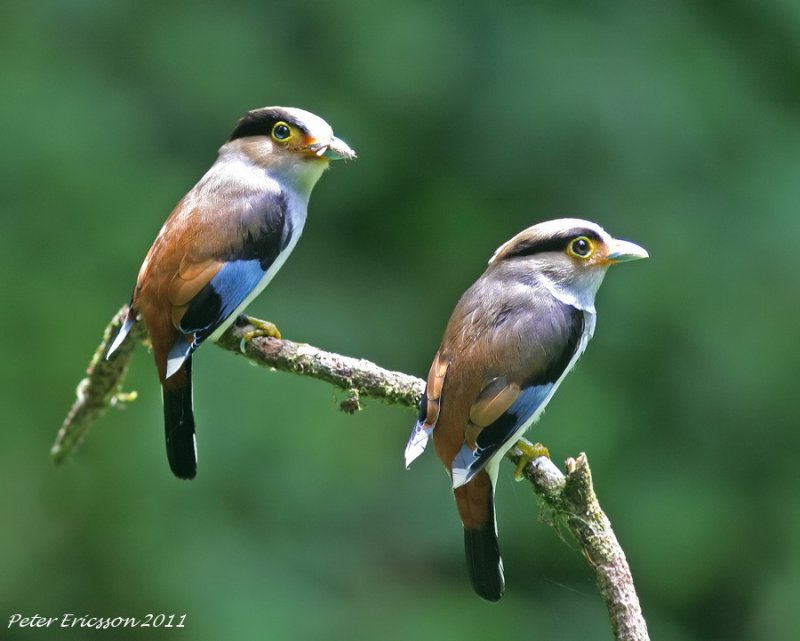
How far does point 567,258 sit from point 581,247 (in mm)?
58

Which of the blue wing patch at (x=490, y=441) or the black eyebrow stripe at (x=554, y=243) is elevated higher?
the black eyebrow stripe at (x=554, y=243)

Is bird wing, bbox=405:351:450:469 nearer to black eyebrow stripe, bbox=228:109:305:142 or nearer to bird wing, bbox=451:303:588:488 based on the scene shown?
bird wing, bbox=451:303:588:488

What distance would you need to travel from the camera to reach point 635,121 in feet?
21.9

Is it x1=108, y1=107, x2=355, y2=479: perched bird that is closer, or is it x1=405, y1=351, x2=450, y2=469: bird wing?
x1=405, y1=351, x2=450, y2=469: bird wing

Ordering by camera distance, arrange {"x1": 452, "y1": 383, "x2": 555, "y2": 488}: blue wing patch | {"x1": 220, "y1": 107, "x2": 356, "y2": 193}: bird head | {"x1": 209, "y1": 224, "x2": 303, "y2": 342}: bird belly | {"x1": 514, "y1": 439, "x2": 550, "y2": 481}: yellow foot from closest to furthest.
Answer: {"x1": 452, "y1": 383, "x2": 555, "y2": 488}: blue wing patch → {"x1": 514, "y1": 439, "x2": 550, "y2": 481}: yellow foot → {"x1": 209, "y1": 224, "x2": 303, "y2": 342}: bird belly → {"x1": 220, "y1": 107, "x2": 356, "y2": 193}: bird head

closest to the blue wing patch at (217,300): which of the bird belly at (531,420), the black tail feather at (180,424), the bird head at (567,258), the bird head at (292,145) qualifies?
the black tail feather at (180,424)

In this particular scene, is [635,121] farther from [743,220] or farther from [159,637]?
[159,637]

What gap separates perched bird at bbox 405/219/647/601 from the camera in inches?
127

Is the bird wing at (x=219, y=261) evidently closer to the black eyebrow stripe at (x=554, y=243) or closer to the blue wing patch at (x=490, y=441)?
the black eyebrow stripe at (x=554, y=243)

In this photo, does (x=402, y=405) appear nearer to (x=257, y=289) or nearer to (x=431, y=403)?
(x=431, y=403)

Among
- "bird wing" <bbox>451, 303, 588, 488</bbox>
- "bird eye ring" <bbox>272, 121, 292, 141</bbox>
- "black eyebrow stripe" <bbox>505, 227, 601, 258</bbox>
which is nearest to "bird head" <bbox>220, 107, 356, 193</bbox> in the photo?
"bird eye ring" <bbox>272, 121, 292, 141</bbox>

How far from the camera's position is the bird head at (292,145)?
400 centimetres

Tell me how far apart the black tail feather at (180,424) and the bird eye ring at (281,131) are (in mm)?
865

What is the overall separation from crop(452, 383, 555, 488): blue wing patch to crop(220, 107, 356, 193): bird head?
45.2 inches
